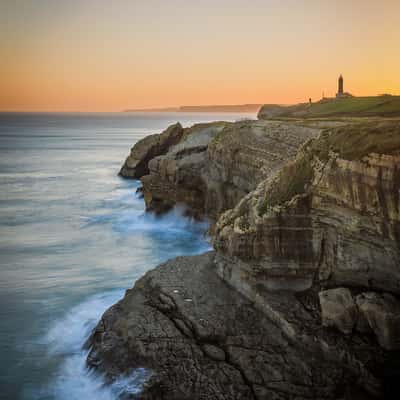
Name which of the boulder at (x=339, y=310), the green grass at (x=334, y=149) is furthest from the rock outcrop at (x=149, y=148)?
the boulder at (x=339, y=310)

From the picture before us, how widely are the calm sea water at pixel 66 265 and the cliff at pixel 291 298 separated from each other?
4.62 feet

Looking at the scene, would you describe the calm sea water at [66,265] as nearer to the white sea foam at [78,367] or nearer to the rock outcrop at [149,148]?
the white sea foam at [78,367]

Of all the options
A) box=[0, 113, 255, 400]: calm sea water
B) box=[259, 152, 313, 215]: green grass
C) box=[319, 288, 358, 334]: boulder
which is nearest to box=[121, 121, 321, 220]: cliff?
box=[0, 113, 255, 400]: calm sea water

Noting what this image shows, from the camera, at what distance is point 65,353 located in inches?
557

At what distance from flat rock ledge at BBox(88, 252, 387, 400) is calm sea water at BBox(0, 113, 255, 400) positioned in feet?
2.72

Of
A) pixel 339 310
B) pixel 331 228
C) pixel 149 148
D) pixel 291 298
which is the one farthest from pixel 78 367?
pixel 149 148

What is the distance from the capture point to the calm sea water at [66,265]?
1327 cm

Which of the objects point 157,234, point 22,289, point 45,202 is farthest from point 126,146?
point 22,289

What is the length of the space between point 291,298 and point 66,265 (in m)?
12.7

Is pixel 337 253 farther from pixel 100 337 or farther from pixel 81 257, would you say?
pixel 81 257

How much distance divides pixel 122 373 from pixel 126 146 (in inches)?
3417

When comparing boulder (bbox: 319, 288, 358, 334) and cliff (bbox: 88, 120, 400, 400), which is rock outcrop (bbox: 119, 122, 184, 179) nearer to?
cliff (bbox: 88, 120, 400, 400)

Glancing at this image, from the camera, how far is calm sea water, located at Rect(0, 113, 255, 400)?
13.3 m

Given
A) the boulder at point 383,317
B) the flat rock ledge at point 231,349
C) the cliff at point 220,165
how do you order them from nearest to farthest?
the flat rock ledge at point 231,349, the boulder at point 383,317, the cliff at point 220,165
